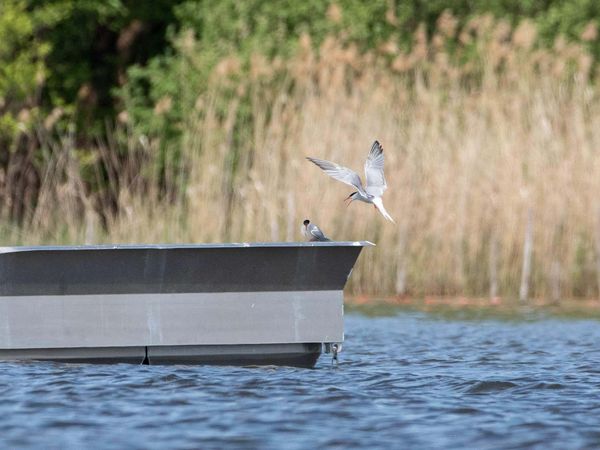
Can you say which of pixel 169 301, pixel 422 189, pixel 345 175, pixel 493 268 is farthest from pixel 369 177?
pixel 422 189

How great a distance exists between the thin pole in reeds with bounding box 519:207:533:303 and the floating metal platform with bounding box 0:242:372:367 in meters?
7.68

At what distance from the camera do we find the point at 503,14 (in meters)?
29.6

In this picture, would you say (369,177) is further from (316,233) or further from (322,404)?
(322,404)

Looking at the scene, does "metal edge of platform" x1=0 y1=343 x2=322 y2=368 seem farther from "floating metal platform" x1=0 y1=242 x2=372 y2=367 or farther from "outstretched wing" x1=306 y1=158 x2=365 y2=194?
"outstretched wing" x1=306 y1=158 x2=365 y2=194

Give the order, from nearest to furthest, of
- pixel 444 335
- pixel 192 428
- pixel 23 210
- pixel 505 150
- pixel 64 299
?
pixel 192 428, pixel 64 299, pixel 444 335, pixel 505 150, pixel 23 210

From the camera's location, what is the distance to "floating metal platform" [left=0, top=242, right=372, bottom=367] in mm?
11852

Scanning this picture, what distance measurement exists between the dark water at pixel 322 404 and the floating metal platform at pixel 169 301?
196 millimetres

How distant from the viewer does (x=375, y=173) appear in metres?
12.5

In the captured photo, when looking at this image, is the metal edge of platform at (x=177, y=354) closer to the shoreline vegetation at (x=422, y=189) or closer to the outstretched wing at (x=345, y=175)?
the outstretched wing at (x=345, y=175)

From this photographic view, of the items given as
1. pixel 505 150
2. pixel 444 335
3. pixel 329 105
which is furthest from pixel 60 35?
pixel 444 335

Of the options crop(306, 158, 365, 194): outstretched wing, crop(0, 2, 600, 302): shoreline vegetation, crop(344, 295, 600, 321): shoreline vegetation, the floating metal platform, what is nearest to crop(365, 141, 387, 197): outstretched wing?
crop(306, 158, 365, 194): outstretched wing

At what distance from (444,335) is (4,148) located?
14865mm

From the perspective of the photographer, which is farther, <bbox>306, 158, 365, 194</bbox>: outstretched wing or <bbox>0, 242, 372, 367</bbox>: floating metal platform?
<bbox>306, 158, 365, 194</bbox>: outstretched wing

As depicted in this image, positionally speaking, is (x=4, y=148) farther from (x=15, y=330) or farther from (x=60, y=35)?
(x=15, y=330)
